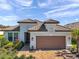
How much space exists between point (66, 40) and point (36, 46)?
5938mm

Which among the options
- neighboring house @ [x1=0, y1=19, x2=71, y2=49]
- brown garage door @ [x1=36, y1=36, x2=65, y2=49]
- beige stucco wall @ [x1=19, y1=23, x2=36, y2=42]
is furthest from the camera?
beige stucco wall @ [x1=19, y1=23, x2=36, y2=42]

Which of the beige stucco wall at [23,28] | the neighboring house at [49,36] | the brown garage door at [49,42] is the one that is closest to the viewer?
the neighboring house at [49,36]

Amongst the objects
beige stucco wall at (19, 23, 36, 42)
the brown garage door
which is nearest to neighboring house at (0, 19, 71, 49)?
the brown garage door

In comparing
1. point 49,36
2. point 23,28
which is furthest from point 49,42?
point 23,28

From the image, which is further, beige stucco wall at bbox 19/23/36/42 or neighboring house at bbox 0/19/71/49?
beige stucco wall at bbox 19/23/36/42

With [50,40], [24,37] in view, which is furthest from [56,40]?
[24,37]

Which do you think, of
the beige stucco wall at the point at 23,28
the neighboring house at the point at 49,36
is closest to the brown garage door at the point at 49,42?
the neighboring house at the point at 49,36

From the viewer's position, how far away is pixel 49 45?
42.3 m

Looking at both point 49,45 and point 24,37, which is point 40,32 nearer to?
point 49,45

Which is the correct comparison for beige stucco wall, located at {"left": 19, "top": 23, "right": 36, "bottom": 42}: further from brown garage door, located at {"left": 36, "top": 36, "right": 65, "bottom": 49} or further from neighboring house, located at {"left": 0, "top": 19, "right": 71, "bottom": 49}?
→ brown garage door, located at {"left": 36, "top": 36, "right": 65, "bottom": 49}

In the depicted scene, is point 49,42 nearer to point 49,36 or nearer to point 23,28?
point 49,36

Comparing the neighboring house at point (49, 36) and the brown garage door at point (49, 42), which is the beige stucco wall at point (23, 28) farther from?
the brown garage door at point (49, 42)

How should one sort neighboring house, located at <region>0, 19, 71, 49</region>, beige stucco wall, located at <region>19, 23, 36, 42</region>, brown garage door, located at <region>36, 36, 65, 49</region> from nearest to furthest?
neighboring house, located at <region>0, 19, 71, 49</region> < brown garage door, located at <region>36, 36, 65, 49</region> < beige stucco wall, located at <region>19, 23, 36, 42</region>

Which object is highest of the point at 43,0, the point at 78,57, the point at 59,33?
the point at 43,0
